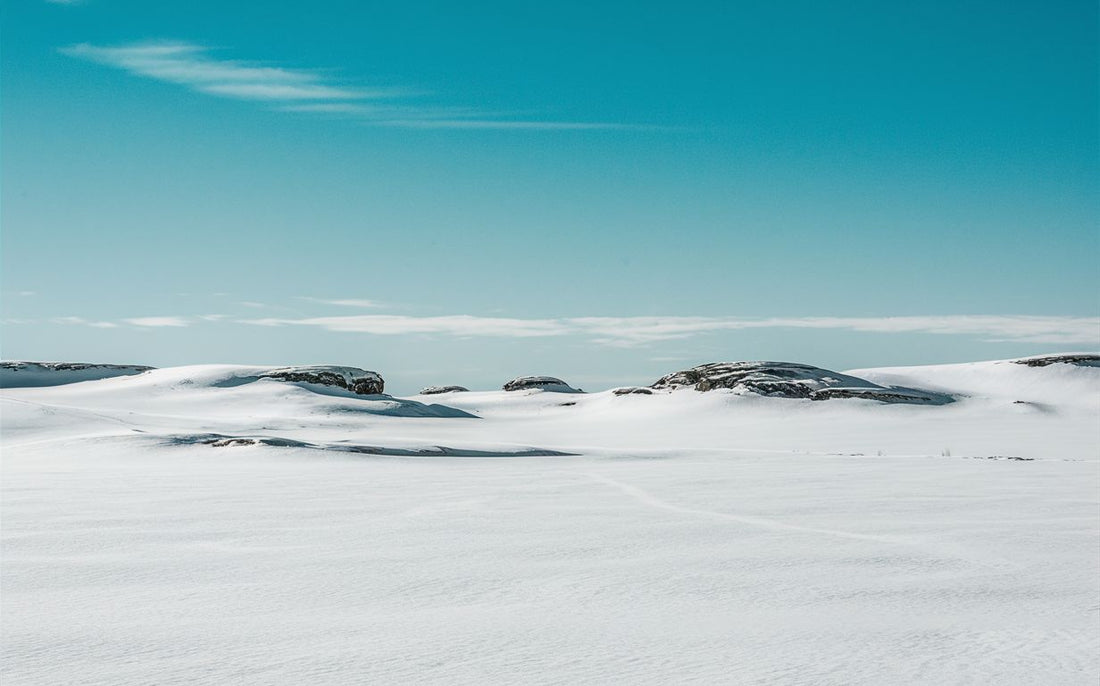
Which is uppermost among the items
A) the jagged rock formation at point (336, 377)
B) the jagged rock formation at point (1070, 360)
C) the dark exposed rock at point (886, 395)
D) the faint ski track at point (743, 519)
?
the jagged rock formation at point (1070, 360)

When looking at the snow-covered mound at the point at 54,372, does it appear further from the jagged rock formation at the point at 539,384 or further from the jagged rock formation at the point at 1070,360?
the jagged rock formation at the point at 1070,360

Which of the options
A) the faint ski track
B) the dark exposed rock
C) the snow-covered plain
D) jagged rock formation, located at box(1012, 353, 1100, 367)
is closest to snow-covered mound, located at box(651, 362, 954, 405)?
the dark exposed rock

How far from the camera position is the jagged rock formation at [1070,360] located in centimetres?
3256

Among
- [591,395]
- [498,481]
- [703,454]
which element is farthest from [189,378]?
[498,481]

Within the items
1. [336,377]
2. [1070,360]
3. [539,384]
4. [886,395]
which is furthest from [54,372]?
[1070,360]

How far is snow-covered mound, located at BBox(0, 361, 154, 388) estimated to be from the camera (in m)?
37.1

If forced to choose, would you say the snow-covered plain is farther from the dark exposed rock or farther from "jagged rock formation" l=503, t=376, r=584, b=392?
"jagged rock formation" l=503, t=376, r=584, b=392

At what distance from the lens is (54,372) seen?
37938 millimetres

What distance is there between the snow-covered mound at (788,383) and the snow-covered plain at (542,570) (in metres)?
14.8

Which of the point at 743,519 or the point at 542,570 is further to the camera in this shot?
the point at 743,519

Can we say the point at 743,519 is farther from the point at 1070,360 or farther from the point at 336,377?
the point at 1070,360

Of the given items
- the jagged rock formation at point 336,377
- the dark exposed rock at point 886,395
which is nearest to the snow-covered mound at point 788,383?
the dark exposed rock at point 886,395

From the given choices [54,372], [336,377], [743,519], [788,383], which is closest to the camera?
[743,519]

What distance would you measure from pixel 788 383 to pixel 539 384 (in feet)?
53.9
